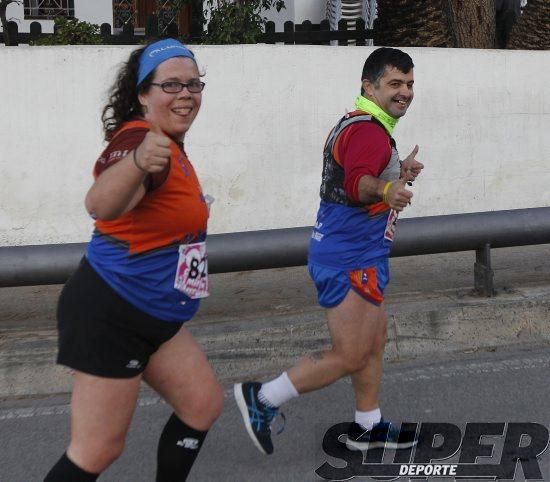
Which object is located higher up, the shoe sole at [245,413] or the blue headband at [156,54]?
the blue headband at [156,54]

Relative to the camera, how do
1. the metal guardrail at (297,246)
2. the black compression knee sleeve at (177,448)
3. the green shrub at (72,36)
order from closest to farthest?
the black compression knee sleeve at (177,448) < the metal guardrail at (297,246) < the green shrub at (72,36)

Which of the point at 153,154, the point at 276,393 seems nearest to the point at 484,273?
the point at 276,393

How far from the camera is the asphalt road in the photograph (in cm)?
447

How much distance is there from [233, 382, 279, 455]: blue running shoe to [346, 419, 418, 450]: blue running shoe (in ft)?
1.50

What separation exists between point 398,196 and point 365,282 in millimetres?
520

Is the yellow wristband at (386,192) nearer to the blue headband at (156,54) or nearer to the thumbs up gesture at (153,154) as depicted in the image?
the blue headband at (156,54)

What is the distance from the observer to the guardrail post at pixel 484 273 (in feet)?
21.2

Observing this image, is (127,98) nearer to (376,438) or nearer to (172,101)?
(172,101)

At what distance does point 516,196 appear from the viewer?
9242mm

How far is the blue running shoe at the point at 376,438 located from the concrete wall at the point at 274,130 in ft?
13.7

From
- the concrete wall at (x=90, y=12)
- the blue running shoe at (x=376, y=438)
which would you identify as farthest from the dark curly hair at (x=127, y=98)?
the concrete wall at (x=90, y=12)

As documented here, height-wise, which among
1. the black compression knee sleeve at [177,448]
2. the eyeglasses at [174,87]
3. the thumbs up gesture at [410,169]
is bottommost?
the black compression knee sleeve at [177,448]

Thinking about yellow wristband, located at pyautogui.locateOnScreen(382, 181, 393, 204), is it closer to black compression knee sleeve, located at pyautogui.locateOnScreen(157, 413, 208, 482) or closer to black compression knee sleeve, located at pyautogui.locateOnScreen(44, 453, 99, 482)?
black compression knee sleeve, located at pyautogui.locateOnScreen(157, 413, 208, 482)

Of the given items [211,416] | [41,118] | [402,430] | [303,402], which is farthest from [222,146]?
[211,416]
